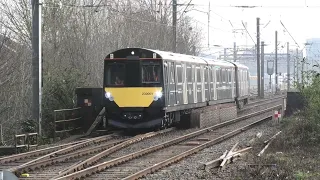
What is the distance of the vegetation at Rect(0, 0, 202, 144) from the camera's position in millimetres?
18734

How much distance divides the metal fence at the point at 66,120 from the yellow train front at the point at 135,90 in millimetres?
1614

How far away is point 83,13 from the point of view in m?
31.0

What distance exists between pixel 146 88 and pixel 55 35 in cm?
942

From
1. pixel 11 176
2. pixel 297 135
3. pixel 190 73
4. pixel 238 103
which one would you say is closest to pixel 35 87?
pixel 190 73

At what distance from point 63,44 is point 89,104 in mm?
7882

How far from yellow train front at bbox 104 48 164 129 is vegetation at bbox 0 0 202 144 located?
2526 mm

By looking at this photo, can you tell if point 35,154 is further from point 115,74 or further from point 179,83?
point 179,83

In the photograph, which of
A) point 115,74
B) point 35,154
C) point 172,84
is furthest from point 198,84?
point 35,154

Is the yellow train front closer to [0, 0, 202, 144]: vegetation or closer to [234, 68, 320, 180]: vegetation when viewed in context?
[0, 0, 202, 144]: vegetation

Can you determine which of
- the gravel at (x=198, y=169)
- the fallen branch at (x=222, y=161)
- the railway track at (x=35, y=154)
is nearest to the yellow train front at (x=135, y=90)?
the railway track at (x=35, y=154)

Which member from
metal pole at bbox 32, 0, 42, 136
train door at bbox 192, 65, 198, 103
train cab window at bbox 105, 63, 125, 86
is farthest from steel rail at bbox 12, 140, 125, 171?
train door at bbox 192, 65, 198, 103

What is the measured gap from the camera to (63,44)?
2791cm

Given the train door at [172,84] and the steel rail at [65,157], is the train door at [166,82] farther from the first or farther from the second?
the steel rail at [65,157]

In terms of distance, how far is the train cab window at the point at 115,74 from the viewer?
19.8m
